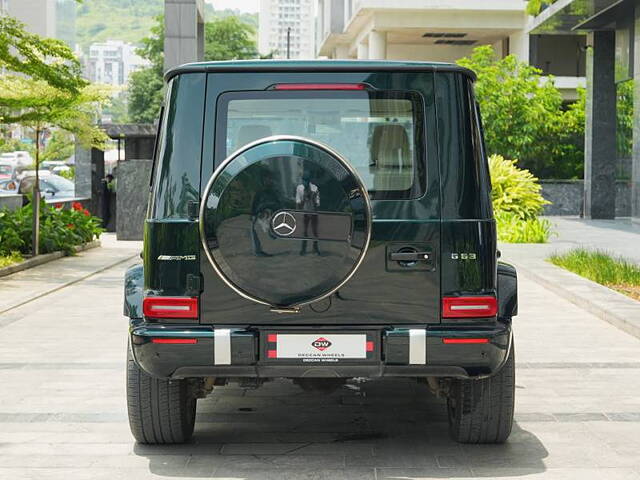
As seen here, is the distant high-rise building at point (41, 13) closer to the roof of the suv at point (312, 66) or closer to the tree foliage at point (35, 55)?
the tree foliage at point (35, 55)

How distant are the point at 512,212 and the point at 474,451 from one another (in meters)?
19.5

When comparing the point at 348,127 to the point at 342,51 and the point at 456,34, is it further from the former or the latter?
the point at 342,51

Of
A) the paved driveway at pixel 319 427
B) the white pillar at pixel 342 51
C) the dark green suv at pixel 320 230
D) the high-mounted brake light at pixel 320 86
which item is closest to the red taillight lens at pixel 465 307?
the dark green suv at pixel 320 230

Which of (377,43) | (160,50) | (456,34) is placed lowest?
(377,43)

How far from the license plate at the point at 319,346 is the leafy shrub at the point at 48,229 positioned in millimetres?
13123

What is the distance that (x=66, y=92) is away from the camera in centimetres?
1783

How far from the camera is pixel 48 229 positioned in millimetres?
19984

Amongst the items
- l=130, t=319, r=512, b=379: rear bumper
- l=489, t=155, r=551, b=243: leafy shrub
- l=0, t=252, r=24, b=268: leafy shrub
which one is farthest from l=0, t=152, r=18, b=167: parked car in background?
l=130, t=319, r=512, b=379: rear bumper

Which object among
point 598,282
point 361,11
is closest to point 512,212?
point 598,282

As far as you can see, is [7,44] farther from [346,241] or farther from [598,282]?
[346,241]

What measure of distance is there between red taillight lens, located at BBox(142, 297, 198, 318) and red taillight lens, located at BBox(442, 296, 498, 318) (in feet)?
3.96

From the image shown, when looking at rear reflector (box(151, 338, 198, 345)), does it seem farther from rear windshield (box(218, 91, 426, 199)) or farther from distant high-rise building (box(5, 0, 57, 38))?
distant high-rise building (box(5, 0, 57, 38))

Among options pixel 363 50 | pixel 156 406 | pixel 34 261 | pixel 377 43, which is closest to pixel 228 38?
pixel 363 50

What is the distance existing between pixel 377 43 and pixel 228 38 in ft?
112
